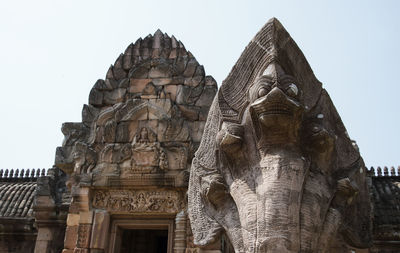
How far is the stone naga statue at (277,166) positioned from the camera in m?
3.81

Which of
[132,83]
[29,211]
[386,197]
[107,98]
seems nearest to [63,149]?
[107,98]

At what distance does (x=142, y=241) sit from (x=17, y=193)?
16.2ft

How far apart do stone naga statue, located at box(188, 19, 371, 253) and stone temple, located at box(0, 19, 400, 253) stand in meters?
0.01

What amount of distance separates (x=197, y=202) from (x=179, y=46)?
4.81 m

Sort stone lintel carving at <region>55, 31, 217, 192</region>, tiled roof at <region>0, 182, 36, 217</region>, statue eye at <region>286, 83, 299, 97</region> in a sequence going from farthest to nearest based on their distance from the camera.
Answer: tiled roof at <region>0, 182, 36, 217</region> < stone lintel carving at <region>55, 31, 217, 192</region> < statue eye at <region>286, 83, 299, 97</region>

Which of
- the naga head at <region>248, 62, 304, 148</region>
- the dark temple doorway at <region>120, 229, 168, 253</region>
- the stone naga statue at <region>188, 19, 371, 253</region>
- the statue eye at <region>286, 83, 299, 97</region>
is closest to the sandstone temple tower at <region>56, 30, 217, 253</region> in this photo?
the dark temple doorway at <region>120, 229, 168, 253</region>

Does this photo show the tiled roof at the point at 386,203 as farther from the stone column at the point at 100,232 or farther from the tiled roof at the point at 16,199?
the tiled roof at the point at 16,199

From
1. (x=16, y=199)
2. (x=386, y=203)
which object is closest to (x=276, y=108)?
(x=386, y=203)

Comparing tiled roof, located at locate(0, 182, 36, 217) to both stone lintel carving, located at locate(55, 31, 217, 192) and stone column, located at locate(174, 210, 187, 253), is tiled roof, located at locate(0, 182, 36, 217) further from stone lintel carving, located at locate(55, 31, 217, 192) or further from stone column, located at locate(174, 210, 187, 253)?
stone column, located at locate(174, 210, 187, 253)

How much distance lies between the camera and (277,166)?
3973 millimetres

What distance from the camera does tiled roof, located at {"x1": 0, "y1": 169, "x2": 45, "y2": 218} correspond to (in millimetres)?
11867

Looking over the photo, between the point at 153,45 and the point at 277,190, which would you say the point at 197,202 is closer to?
the point at 277,190

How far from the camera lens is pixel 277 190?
383 centimetres

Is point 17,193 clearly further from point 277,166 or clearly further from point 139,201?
point 277,166
